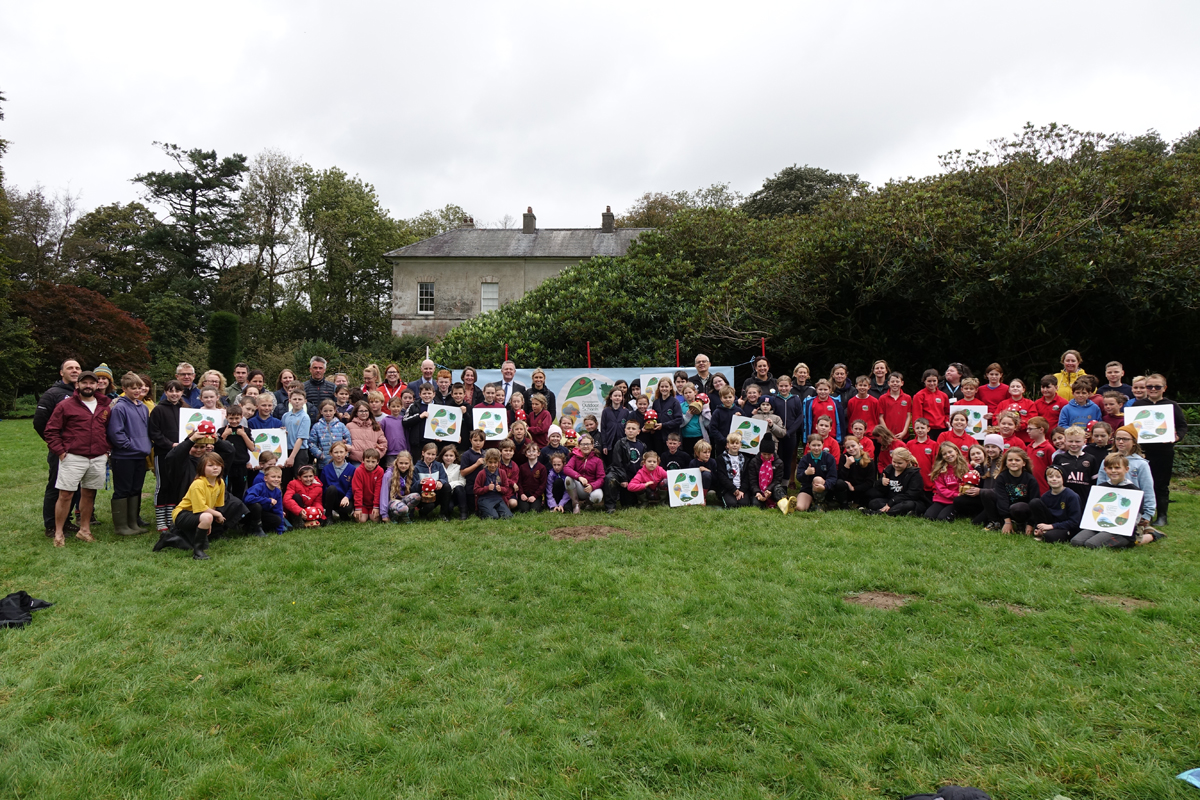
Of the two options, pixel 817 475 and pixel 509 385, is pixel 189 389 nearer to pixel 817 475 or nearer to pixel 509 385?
pixel 509 385

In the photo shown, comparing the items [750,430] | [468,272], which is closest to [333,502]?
[750,430]

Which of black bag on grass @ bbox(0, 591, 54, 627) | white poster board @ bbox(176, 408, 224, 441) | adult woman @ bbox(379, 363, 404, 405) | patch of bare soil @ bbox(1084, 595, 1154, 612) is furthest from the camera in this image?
adult woman @ bbox(379, 363, 404, 405)

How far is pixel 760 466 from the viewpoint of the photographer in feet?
29.8

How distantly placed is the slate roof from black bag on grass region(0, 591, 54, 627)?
29002 mm

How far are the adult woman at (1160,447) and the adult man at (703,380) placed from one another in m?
5.19

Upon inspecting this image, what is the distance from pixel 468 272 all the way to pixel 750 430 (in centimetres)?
2722

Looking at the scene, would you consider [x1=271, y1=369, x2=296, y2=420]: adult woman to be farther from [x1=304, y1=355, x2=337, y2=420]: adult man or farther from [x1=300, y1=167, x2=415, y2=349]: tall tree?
[x1=300, y1=167, x2=415, y2=349]: tall tree

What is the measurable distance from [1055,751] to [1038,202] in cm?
1156

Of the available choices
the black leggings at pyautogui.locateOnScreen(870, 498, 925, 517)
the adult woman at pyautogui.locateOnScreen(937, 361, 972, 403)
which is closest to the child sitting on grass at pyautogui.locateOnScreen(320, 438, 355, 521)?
the black leggings at pyautogui.locateOnScreen(870, 498, 925, 517)

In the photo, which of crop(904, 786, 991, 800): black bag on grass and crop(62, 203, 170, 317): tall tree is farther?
crop(62, 203, 170, 317): tall tree

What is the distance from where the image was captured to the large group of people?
7465mm

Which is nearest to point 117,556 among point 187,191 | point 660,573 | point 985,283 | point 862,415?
point 660,573

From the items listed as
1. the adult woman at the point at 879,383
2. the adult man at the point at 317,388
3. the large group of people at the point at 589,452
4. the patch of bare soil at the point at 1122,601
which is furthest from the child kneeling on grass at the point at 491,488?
the patch of bare soil at the point at 1122,601

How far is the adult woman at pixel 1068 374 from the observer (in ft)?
27.7
